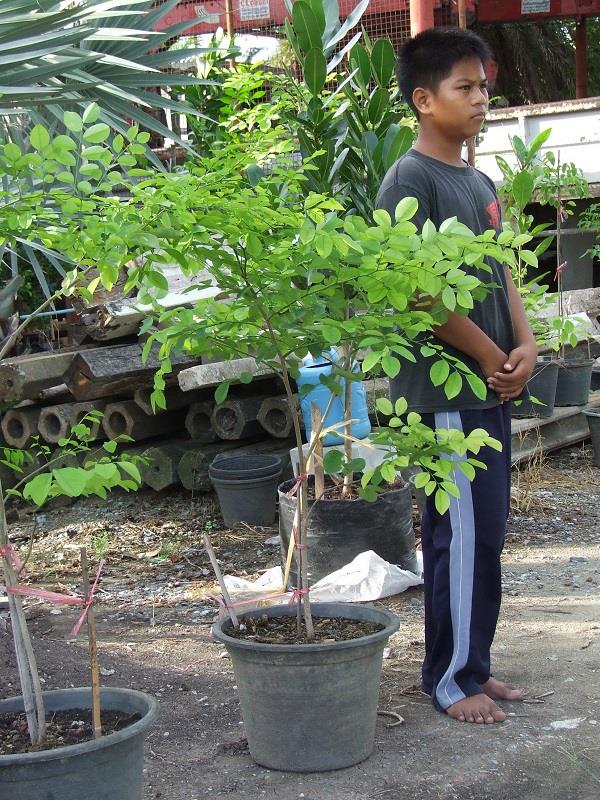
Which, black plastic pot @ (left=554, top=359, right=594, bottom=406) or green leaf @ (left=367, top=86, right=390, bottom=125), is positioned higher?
green leaf @ (left=367, top=86, right=390, bottom=125)

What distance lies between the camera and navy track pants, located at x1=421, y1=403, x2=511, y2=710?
302 centimetres

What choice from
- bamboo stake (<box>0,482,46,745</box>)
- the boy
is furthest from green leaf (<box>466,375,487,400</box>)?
bamboo stake (<box>0,482,46,745</box>)

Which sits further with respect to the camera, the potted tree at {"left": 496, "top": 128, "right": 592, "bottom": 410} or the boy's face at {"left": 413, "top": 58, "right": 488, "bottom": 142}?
the potted tree at {"left": 496, "top": 128, "right": 592, "bottom": 410}

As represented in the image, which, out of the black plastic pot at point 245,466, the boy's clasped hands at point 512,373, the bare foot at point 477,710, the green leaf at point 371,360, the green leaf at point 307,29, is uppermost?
the green leaf at point 307,29

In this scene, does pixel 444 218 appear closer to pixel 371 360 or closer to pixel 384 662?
pixel 371 360

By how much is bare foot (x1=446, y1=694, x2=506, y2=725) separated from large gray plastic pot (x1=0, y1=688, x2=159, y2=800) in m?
1.13

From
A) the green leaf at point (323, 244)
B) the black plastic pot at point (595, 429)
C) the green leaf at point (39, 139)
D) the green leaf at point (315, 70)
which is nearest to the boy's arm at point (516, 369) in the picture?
the green leaf at point (323, 244)

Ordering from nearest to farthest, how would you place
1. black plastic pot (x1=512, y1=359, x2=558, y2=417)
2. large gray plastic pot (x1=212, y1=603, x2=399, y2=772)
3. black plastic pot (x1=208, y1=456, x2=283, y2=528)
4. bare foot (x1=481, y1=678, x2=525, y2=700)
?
large gray plastic pot (x1=212, y1=603, x2=399, y2=772)
bare foot (x1=481, y1=678, x2=525, y2=700)
black plastic pot (x1=208, y1=456, x2=283, y2=528)
black plastic pot (x1=512, y1=359, x2=558, y2=417)

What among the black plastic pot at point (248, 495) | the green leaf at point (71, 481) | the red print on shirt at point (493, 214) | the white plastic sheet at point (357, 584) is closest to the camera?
the green leaf at point (71, 481)

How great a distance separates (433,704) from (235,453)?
3512 mm

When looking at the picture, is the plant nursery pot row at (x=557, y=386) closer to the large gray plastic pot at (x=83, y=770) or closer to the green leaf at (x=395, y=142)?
the green leaf at (x=395, y=142)

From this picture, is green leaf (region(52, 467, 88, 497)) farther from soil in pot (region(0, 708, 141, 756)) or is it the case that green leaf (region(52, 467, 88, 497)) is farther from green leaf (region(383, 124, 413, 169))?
green leaf (region(383, 124, 413, 169))

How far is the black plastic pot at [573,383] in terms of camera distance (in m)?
7.68

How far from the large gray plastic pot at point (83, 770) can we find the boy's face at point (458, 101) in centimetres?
184
